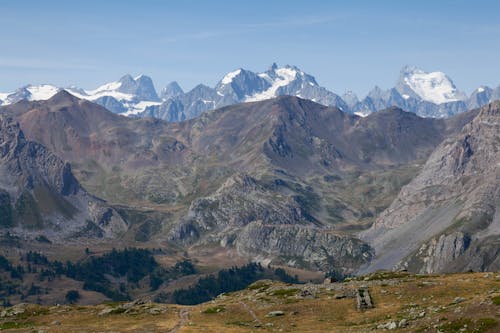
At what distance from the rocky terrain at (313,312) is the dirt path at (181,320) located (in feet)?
0.35

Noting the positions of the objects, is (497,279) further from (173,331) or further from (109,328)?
(109,328)

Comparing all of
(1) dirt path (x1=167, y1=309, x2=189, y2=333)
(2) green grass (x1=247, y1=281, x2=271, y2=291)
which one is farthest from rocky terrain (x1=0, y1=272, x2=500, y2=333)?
(2) green grass (x1=247, y1=281, x2=271, y2=291)

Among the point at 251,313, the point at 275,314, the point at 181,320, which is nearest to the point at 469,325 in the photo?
the point at 275,314

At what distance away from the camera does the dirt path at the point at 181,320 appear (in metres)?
95.3

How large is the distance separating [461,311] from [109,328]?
53237 mm

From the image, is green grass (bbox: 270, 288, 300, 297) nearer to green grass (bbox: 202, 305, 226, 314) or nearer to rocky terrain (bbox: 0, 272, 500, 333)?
A: rocky terrain (bbox: 0, 272, 500, 333)

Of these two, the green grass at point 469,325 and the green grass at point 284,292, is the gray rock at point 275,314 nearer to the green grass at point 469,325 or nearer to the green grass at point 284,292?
the green grass at point 284,292

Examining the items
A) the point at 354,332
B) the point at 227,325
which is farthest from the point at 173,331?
the point at 354,332

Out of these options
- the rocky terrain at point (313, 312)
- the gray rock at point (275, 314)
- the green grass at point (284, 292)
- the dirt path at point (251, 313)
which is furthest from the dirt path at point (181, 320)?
the green grass at point (284, 292)

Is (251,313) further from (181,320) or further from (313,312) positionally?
(181,320)

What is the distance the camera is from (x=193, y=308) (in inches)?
4683

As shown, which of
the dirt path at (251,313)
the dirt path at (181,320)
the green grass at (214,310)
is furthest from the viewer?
the green grass at (214,310)

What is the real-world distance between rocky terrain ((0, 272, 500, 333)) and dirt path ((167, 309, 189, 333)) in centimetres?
11

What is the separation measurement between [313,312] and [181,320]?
2159 cm
